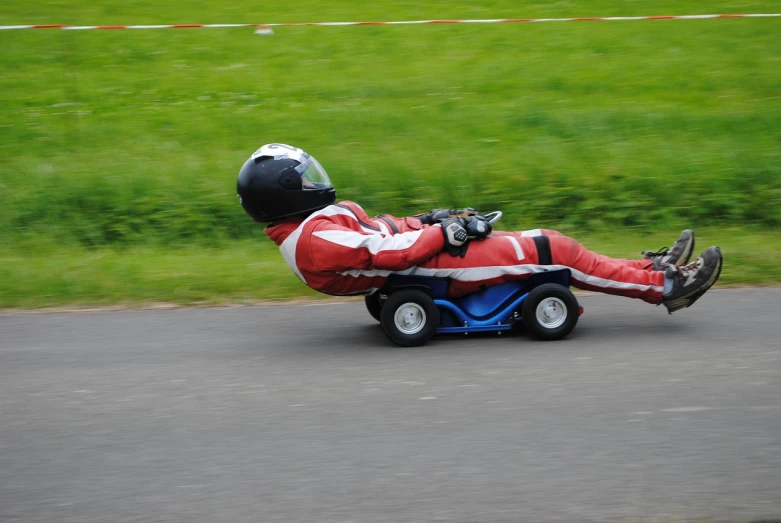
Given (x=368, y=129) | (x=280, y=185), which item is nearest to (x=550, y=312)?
(x=280, y=185)

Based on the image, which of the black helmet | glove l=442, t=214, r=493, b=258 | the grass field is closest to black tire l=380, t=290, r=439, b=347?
glove l=442, t=214, r=493, b=258

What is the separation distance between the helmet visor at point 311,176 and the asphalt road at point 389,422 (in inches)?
36.3

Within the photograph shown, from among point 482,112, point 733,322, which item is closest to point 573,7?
point 482,112

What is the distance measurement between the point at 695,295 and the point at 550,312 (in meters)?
0.78

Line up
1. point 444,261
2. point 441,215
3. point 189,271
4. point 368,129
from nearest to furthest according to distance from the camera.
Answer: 1. point 444,261
2. point 441,215
3. point 189,271
4. point 368,129

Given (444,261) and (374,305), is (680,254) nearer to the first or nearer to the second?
(444,261)

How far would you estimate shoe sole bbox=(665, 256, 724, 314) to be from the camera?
4945mm

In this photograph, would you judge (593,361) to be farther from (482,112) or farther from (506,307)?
(482,112)

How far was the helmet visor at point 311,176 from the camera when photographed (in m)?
5.09

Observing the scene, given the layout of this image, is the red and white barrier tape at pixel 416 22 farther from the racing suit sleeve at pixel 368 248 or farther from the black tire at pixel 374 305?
the racing suit sleeve at pixel 368 248

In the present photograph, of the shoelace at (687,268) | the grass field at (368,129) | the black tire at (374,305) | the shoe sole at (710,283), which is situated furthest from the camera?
Answer: the grass field at (368,129)

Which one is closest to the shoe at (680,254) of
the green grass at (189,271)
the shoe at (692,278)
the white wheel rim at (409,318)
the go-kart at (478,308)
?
the shoe at (692,278)

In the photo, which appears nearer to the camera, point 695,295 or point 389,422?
point 389,422

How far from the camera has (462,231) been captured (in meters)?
5.00
